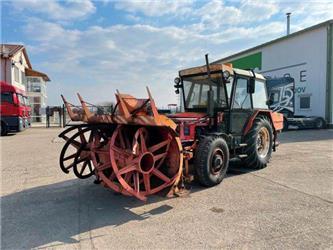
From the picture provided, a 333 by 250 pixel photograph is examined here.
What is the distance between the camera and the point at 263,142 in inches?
295

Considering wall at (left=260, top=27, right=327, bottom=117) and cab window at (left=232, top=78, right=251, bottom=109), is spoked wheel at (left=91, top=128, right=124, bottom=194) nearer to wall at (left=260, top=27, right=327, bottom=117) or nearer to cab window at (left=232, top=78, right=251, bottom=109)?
cab window at (left=232, top=78, right=251, bottom=109)

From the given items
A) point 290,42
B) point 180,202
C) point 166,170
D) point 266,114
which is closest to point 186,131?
point 166,170

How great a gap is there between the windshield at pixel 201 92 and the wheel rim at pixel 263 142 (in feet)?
5.63

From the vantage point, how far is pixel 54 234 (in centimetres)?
350

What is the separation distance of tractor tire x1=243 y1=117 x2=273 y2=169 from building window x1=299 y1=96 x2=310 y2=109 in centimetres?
1532

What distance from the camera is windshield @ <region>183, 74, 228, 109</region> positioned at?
20.5 ft

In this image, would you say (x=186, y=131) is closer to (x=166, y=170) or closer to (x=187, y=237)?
(x=166, y=170)

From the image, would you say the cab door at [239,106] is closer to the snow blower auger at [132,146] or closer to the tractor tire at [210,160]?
the tractor tire at [210,160]

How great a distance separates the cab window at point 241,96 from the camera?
254 inches

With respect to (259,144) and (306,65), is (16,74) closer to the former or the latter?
(306,65)

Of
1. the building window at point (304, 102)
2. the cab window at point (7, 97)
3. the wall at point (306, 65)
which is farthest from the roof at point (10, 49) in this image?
the building window at point (304, 102)

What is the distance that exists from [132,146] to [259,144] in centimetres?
424

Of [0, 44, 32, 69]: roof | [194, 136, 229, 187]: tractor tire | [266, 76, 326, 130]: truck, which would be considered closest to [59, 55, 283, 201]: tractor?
[194, 136, 229, 187]: tractor tire

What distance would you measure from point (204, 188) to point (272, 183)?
1437 mm
